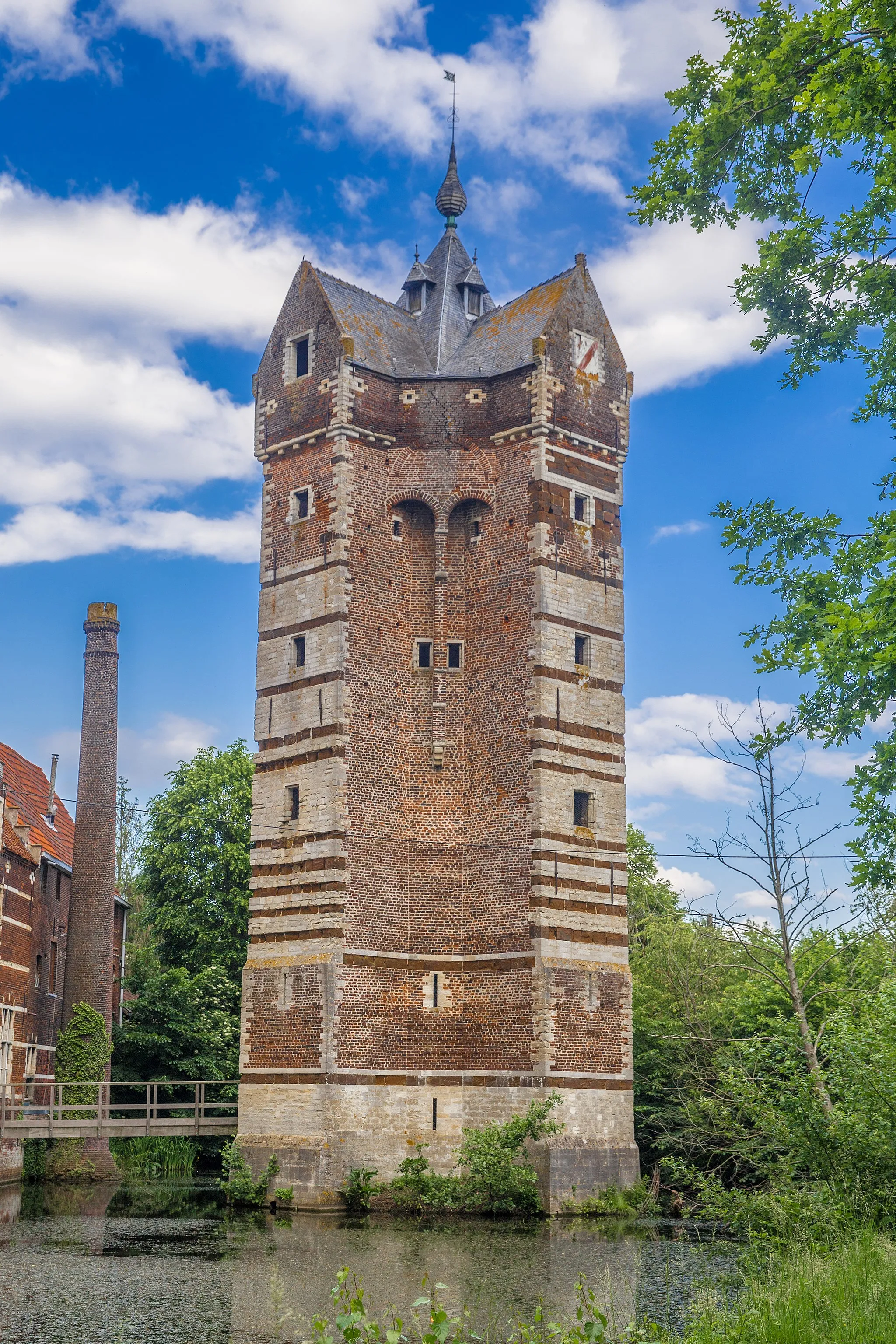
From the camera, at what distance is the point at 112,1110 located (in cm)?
4784

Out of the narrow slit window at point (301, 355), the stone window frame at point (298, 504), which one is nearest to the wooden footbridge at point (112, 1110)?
the stone window frame at point (298, 504)

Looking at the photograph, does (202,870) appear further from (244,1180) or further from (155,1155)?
(244,1180)

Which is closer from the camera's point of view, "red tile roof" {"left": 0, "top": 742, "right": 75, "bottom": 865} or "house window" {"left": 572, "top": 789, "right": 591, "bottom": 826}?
"house window" {"left": 572, "top": 789, "right": 591, "bottom": 826}

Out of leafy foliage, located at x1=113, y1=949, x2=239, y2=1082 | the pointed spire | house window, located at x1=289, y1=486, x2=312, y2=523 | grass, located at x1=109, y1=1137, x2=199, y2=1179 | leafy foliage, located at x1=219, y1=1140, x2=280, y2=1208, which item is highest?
the pointed spire

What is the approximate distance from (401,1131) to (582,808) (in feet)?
28.6

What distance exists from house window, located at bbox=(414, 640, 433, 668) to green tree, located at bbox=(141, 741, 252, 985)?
1715 cm

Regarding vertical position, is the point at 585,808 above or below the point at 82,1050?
above

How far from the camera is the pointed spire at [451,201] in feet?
146

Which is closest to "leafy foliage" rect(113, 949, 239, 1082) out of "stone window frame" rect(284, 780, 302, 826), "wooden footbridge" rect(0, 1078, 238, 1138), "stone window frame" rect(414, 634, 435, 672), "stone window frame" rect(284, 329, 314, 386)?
"wooden footbridge" rect(0, 1078, 238, 1138)

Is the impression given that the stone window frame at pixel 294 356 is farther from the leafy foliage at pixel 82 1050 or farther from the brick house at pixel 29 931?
the leafy foliage at pixel 82 1050

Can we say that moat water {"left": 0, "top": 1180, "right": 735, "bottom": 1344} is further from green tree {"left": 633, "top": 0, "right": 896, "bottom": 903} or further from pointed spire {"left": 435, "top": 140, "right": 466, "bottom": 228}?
pointed spire {"left": 435, "top": 140, "right": 466, "bottom": 228}

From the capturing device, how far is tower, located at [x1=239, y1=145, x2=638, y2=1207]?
33.4 m

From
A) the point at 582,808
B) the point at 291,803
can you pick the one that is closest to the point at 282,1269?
the point at 291,803

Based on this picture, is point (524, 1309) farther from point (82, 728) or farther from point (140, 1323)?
point (82, 728)
